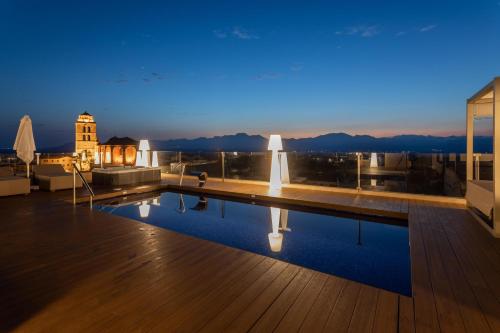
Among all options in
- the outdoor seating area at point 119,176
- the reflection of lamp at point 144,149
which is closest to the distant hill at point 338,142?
the reflection of lamp at point 144,149

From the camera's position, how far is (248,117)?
2158cm

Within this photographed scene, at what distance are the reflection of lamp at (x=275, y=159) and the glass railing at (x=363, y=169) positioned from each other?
0.81ft

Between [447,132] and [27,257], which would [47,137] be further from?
[447,132]

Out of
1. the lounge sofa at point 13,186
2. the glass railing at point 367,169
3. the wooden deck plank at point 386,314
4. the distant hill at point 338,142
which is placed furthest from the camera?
the distant hill at point 338,142

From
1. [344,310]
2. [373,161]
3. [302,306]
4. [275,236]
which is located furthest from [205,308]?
[373,161]

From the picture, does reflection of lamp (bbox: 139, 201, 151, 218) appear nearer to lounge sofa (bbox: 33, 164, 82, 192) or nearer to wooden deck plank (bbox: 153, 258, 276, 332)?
lounge sofa (bbox: 33, 164, 82, 192)

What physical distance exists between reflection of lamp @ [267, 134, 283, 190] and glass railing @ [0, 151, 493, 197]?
0.25 meters

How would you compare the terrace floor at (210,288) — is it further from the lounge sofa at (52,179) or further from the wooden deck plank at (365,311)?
the lounge sofa at (52,179)

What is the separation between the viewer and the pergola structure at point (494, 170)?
10.4 ft

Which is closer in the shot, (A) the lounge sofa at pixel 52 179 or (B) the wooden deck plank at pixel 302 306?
Result: (B) the wooden deck plank at pixel 302 306

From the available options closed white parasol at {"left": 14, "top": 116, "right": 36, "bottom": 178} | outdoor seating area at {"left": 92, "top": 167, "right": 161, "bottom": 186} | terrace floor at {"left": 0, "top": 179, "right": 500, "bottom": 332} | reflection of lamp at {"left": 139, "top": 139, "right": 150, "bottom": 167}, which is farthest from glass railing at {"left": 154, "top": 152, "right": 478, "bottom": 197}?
closed white parasol at {"left": 14, "top": 116, "right": 36, "bottom": 178}

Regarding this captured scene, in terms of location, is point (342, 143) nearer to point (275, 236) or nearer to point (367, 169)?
point (367, 169)

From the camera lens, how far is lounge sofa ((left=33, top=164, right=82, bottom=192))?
6.13 meters

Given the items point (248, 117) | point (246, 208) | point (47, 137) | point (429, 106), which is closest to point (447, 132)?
point (429, 106)
